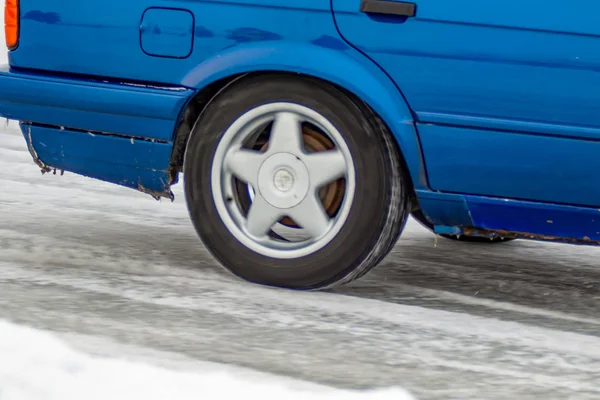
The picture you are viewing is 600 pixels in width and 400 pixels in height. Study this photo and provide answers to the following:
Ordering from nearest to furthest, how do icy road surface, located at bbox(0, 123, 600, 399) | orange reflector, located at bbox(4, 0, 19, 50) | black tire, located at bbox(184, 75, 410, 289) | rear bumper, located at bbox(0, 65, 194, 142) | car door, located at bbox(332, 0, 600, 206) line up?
icy road surface, located at bbox(0, 123, 600, 399)
car door, located at bbox(332, 0, 600, 206)
black tire, located at bbox(184, 75, 410, 289)
rear bumper, located at bbox(0, 65, 194, 142)
orange reflector, located at bbox(4, 0, 19, 50)

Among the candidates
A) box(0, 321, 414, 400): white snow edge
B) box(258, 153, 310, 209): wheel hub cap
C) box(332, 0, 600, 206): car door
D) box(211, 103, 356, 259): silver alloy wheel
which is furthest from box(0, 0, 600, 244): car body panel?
box(0, 321, 414, 400): white snow edge

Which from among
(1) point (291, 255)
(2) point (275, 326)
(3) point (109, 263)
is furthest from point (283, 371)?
(3) point (109, 263)

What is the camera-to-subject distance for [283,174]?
4699 millimetres

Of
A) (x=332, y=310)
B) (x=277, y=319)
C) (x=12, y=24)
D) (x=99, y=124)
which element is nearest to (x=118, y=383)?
(x=277, y=319)

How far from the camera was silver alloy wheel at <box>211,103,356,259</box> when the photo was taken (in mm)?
4668

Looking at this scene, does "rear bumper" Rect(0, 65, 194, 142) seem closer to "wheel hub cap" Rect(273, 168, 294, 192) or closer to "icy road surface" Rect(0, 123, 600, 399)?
"wheel hub cap" Rect(273, 168, 294, 192)

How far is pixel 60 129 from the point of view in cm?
495

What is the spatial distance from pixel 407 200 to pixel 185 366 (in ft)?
4.66

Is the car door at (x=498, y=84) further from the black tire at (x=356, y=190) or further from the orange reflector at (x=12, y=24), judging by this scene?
the orange reflector at (x=12, y=24)

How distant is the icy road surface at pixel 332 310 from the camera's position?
3.72m

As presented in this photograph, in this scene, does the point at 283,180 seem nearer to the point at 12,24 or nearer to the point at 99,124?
the point at 99,124

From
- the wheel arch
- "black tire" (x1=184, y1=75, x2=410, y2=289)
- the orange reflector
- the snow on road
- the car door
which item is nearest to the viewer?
the snow on road

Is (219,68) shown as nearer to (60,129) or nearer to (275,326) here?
(60,129)

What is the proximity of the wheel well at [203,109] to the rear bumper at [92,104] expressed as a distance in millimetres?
75
